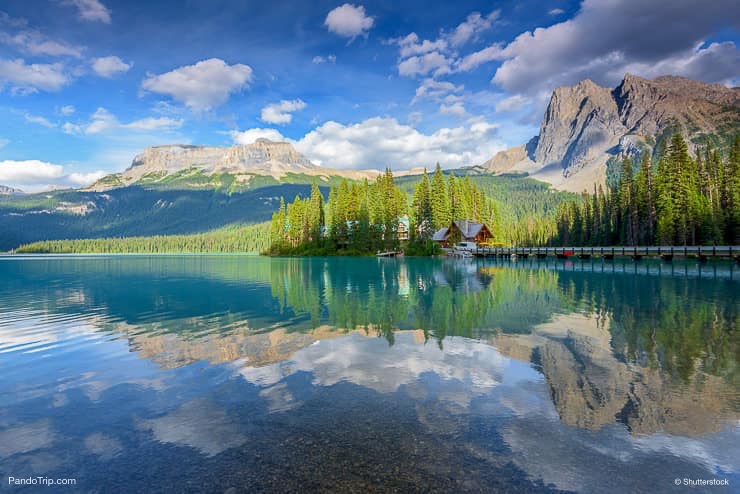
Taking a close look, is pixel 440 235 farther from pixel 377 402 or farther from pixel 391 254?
pixel 377 402

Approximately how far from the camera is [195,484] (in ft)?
21.5

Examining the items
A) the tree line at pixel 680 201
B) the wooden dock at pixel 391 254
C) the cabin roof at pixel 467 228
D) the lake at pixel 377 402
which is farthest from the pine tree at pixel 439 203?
the lake at pixel 377 402

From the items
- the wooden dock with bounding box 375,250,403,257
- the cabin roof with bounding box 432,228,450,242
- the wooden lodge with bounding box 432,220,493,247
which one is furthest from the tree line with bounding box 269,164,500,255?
the wooden lodge with bounding box 432,220,493,247

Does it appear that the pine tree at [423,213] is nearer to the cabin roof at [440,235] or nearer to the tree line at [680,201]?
the cabin roof at [440,235]

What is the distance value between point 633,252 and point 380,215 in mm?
55361

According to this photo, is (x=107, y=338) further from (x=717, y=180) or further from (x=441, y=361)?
(x=717, y=180)

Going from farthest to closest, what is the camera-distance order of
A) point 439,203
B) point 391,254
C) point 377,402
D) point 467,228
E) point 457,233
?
point 439,203
point 467,228
point 457,233
point 391,254
point 377,402

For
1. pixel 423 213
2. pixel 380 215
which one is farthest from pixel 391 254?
pixel 423 213

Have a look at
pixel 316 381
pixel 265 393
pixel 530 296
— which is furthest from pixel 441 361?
Result: pixel 530 296

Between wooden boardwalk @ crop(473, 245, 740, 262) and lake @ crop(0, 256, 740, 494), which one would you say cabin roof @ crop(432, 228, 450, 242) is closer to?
wooden boardwalk @ crop(473, 245, 740, 262)

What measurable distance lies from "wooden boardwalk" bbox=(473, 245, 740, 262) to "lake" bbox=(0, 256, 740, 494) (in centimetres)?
4352

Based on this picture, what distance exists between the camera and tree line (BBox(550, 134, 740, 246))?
224ft

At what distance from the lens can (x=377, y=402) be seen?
32.3 feet

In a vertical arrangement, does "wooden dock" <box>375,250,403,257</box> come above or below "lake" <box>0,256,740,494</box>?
above
